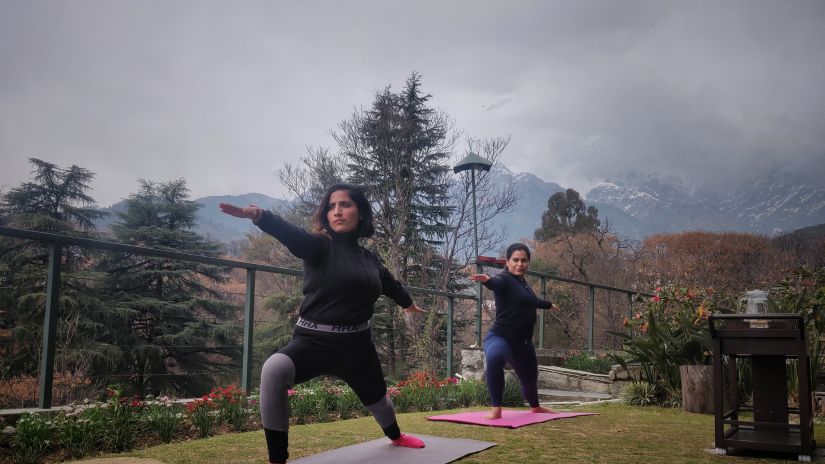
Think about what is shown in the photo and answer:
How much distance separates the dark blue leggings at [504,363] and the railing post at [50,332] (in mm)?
3016

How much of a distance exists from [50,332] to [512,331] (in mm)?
3271

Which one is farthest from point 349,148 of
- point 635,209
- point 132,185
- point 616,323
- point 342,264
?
point 635,209

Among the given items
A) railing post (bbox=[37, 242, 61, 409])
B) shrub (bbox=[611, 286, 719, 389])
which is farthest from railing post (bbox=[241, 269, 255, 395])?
shrub (bbox=[611, 286, 719, 389])

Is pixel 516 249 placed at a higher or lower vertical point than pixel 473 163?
lower

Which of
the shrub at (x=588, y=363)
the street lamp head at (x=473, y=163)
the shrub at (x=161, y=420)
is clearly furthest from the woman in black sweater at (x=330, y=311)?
the street lamp head at (x=473, y=163)

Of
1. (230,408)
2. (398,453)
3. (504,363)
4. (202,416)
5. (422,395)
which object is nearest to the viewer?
(398,453)

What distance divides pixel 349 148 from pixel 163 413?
16.5m

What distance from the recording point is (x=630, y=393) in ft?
20.5

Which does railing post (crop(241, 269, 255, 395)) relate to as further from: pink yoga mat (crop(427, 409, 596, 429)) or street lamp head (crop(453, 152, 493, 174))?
street lamp head (crop(453, 152, 493, 174))

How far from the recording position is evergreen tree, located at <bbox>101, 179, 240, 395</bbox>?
1265 cm

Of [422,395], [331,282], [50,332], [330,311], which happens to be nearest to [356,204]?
[331,282]

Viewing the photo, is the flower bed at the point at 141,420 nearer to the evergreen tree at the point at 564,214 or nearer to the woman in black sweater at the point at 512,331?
the woman in black sweater at the point at 512,331

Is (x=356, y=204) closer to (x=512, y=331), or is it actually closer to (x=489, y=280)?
(x=489, y=280)

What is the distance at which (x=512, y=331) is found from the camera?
191 inches
